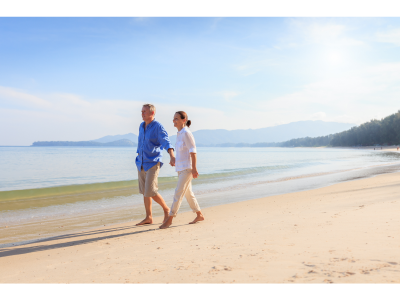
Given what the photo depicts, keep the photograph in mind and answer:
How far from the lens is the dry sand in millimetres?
2652

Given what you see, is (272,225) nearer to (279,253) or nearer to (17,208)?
(279,253)

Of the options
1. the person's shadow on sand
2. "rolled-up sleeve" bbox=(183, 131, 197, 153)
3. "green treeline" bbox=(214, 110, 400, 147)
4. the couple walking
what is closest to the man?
the couple walking

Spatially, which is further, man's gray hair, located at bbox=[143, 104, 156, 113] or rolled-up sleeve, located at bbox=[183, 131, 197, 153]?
man's gray hair, located at bbox=[143, 104, 156, 113]

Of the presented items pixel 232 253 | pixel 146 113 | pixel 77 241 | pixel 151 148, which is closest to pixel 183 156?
pixel 151 148

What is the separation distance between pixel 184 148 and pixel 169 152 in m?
0.28

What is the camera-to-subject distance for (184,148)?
506 cm

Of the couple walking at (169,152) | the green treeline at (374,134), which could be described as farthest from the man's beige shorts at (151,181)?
the green treeline at (374,134)

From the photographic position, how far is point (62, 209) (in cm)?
898

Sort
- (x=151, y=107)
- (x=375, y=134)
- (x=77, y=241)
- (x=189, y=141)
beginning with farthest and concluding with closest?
1. (x=375, y=134)
2. (x=151, y=107)
3. (x=189, y=141)
4. (x=77, y=241)

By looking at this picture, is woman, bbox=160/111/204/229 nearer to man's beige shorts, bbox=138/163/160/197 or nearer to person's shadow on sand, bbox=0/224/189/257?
man's beige shorts, bbox=138/163/160/197

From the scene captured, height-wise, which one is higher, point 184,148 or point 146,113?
point 146,113

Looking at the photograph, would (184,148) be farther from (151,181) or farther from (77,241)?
(77,241)

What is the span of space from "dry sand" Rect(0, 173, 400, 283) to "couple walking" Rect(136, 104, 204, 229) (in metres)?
0.65

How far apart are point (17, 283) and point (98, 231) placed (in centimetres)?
261
